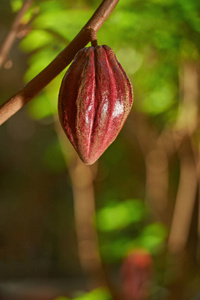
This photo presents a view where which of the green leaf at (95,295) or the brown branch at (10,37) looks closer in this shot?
the brown branch at (10,37)

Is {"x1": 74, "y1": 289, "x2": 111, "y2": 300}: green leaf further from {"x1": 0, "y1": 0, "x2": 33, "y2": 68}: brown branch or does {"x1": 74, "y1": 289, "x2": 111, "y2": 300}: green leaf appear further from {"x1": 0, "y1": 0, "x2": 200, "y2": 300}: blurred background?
{"x1": 0, "y1": 0, "x2": 33, "y2": 68}: brown branch

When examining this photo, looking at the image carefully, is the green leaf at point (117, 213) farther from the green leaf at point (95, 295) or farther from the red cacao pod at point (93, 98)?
the red cacao pod at point (93, 98)

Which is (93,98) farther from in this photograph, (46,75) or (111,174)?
(111,174)

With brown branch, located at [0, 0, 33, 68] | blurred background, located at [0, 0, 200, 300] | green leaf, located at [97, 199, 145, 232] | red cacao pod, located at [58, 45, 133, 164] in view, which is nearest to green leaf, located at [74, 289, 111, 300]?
blurred background, located at [0, 0, 200, 300]

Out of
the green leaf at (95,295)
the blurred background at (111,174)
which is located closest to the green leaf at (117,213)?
the blurred background at (111,174)

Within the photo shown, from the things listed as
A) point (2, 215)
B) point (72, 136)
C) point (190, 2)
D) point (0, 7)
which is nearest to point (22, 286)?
point (2, 215)

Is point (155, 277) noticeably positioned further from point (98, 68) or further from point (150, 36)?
point (98, 68)
